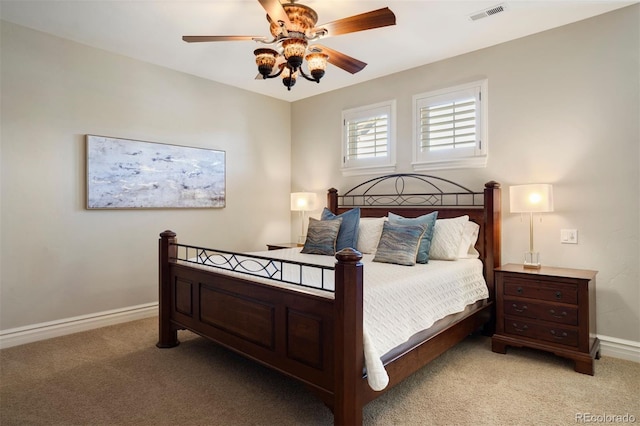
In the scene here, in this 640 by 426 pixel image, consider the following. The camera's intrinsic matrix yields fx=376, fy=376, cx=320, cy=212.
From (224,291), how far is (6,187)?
2.15 m

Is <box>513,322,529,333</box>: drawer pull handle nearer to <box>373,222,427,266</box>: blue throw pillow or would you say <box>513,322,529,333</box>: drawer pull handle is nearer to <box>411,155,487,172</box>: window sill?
<box>373,222,427,266</box>: blue throw pillow

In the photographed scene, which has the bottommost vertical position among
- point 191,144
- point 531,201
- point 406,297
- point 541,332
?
point 541,332

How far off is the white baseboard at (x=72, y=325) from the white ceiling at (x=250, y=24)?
8.45 ft

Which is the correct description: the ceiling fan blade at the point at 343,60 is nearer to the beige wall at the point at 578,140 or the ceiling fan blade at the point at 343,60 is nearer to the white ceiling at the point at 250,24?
the white ceiling at the point at 250,24

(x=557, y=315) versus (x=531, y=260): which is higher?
(x=531, y=260)

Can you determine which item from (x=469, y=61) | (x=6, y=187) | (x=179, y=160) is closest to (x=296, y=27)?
(x=469, y=61)

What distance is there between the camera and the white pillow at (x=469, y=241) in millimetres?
3330

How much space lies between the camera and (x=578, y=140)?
3090 mm

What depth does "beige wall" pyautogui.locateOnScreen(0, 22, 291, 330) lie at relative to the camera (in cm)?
318

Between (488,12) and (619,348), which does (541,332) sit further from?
(488,12)

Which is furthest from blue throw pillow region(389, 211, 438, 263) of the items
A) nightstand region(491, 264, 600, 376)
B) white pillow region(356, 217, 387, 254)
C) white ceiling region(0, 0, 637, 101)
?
white ceiling region(0, 0, 637, 101)

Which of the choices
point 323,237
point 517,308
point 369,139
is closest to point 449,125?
point 369,139

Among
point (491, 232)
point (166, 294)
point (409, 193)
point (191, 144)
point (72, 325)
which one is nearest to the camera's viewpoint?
point (166, 294)

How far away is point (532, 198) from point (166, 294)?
312 centimetres
